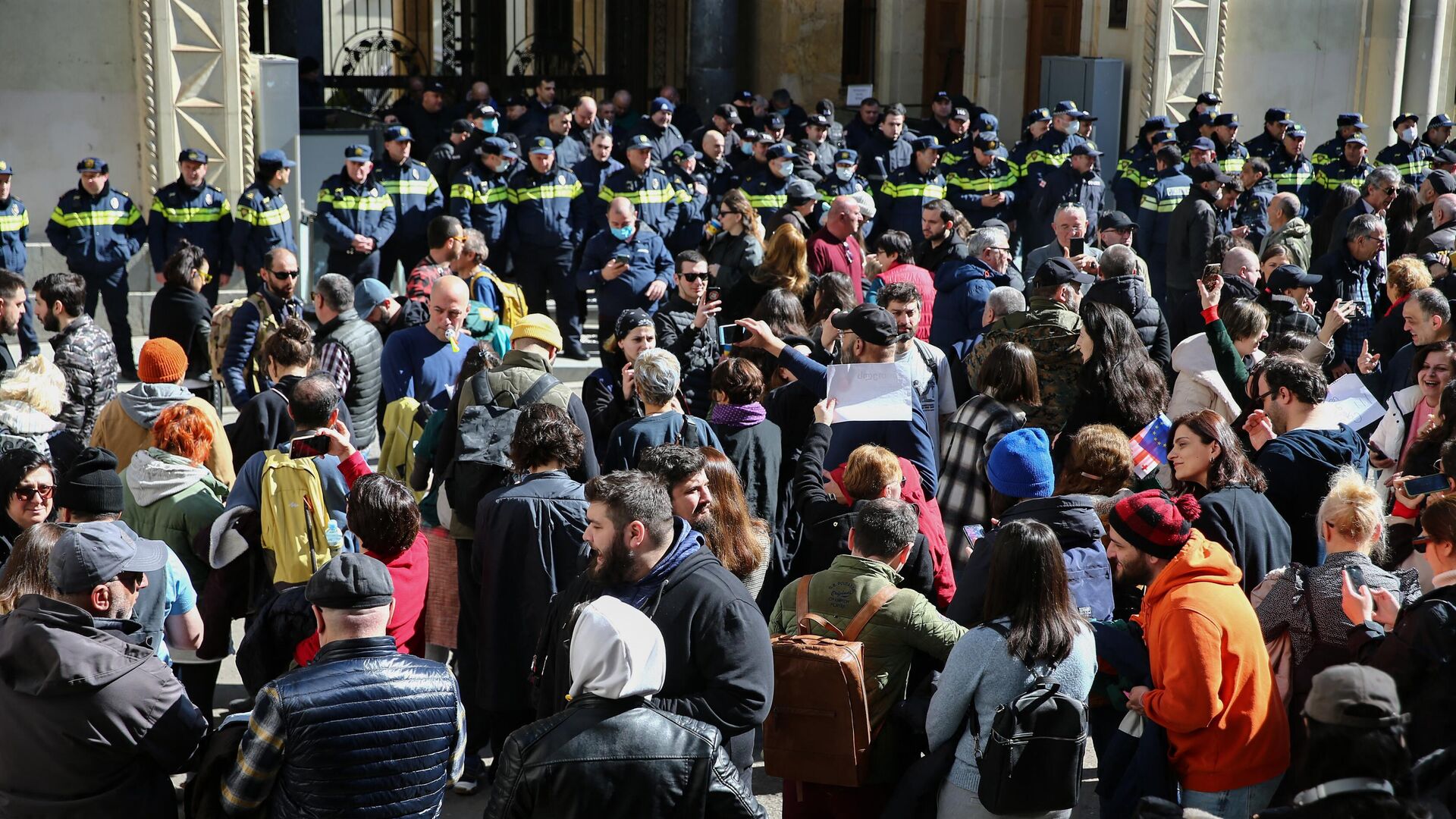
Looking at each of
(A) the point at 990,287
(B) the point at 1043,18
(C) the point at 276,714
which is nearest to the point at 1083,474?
(C) the point at 276,714

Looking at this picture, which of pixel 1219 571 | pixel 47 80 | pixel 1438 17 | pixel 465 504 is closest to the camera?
pixel 1219 571

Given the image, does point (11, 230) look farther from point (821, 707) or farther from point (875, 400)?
point (821, 707)

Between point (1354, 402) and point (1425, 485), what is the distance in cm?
106

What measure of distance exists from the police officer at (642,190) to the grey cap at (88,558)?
27.9 ft

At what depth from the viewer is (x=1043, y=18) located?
1889 cm

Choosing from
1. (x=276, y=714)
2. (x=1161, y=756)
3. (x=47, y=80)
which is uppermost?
(x=47, y=80)

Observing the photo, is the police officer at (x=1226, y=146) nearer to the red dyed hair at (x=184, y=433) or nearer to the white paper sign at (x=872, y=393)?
the white paper sign at (x=872, y=393)

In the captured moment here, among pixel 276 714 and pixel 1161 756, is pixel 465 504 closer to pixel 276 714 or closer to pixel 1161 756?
pixel 276 714

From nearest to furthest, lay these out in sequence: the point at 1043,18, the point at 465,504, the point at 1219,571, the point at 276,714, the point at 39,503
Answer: the point at 276,714 < the point at 1219,571 < the point at 39,503 < the point at 465,504 < the point at 1043,18

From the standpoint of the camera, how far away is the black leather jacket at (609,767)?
10.4 ft

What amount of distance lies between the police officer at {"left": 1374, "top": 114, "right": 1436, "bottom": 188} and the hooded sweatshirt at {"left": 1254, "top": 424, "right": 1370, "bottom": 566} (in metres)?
10.8

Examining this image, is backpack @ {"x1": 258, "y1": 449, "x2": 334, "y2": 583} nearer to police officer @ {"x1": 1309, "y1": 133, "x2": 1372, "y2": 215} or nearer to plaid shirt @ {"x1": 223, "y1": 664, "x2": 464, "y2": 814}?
plaid shirt @ {"x1": 223, "y1": 664, "x2": 464, "y2": 814}

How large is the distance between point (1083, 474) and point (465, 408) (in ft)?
7.14

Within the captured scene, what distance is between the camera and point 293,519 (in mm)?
4945
